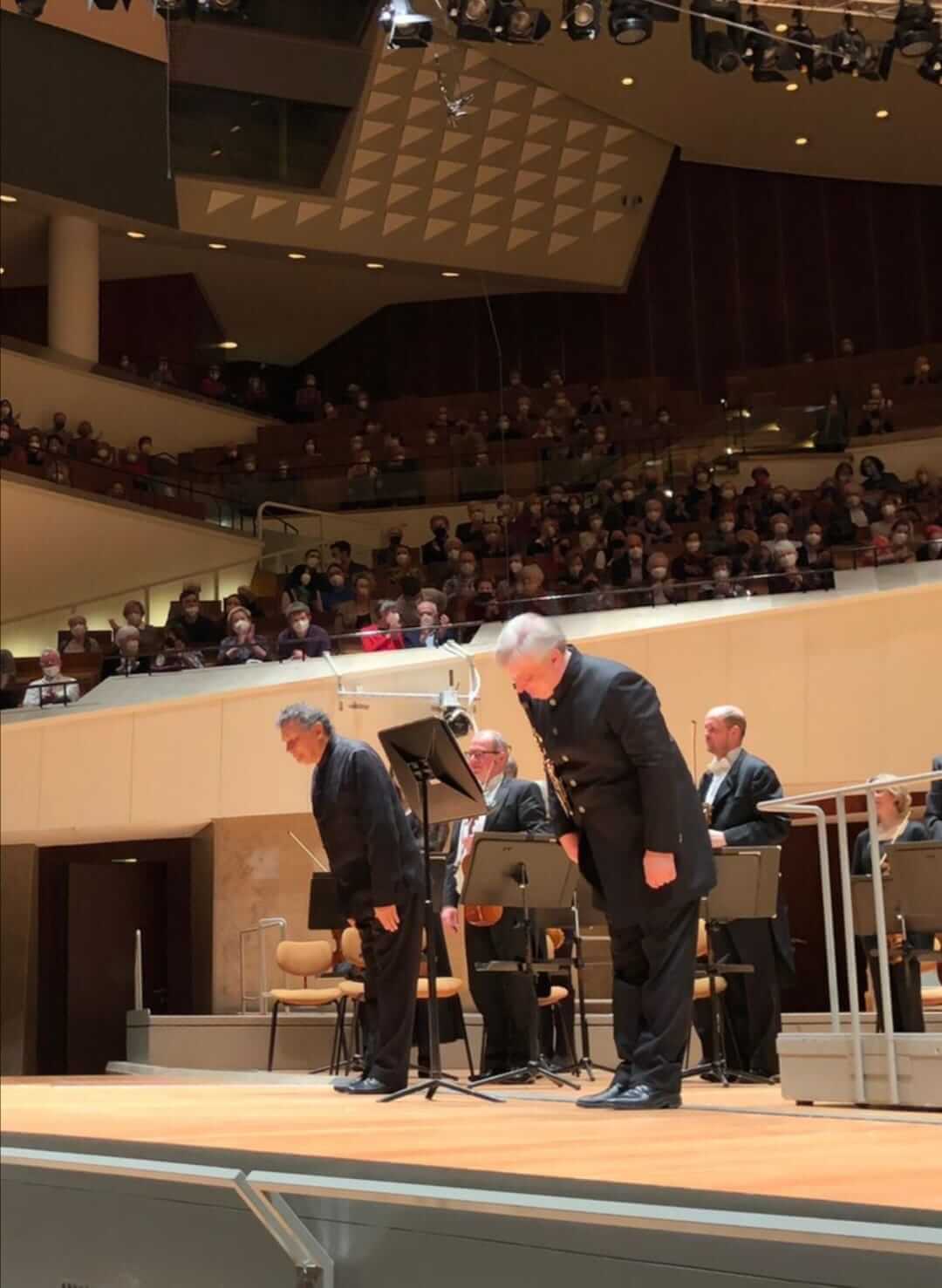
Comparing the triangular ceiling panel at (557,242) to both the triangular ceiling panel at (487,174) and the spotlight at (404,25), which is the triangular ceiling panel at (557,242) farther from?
the spotlight at (404,25)

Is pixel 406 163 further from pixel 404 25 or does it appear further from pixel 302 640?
pixel 404 25

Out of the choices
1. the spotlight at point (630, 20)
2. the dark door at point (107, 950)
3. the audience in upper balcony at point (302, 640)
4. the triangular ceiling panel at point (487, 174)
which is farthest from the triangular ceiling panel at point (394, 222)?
the spotlight at point (630, 20)

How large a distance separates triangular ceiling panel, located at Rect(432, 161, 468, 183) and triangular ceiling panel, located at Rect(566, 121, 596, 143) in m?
1.28

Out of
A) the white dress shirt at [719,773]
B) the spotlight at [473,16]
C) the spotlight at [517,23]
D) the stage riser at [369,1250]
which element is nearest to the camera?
the stage riser at [369,1250]

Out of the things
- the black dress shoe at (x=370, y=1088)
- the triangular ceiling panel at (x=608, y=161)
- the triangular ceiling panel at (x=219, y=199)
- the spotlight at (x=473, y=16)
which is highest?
the triangular ceiling panel at (x=608, y=161)

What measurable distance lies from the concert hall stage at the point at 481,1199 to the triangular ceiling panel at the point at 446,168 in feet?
50.9

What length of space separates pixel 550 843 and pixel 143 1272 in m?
Answer: 2.73

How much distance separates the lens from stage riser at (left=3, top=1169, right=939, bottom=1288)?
2.04m

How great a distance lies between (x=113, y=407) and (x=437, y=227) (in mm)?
4429

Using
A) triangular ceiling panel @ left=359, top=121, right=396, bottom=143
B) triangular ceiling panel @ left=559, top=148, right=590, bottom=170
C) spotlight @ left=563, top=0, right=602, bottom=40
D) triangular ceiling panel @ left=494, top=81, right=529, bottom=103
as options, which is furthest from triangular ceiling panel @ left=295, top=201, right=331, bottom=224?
spotlight @ left=563, top=0, right=602, bottom=40

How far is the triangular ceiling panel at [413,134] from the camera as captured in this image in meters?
17.5

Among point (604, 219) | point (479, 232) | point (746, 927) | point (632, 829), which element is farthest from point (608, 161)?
point (632, 829)

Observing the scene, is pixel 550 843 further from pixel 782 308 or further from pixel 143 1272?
pixel 782 308

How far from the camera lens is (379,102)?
1722 cm
